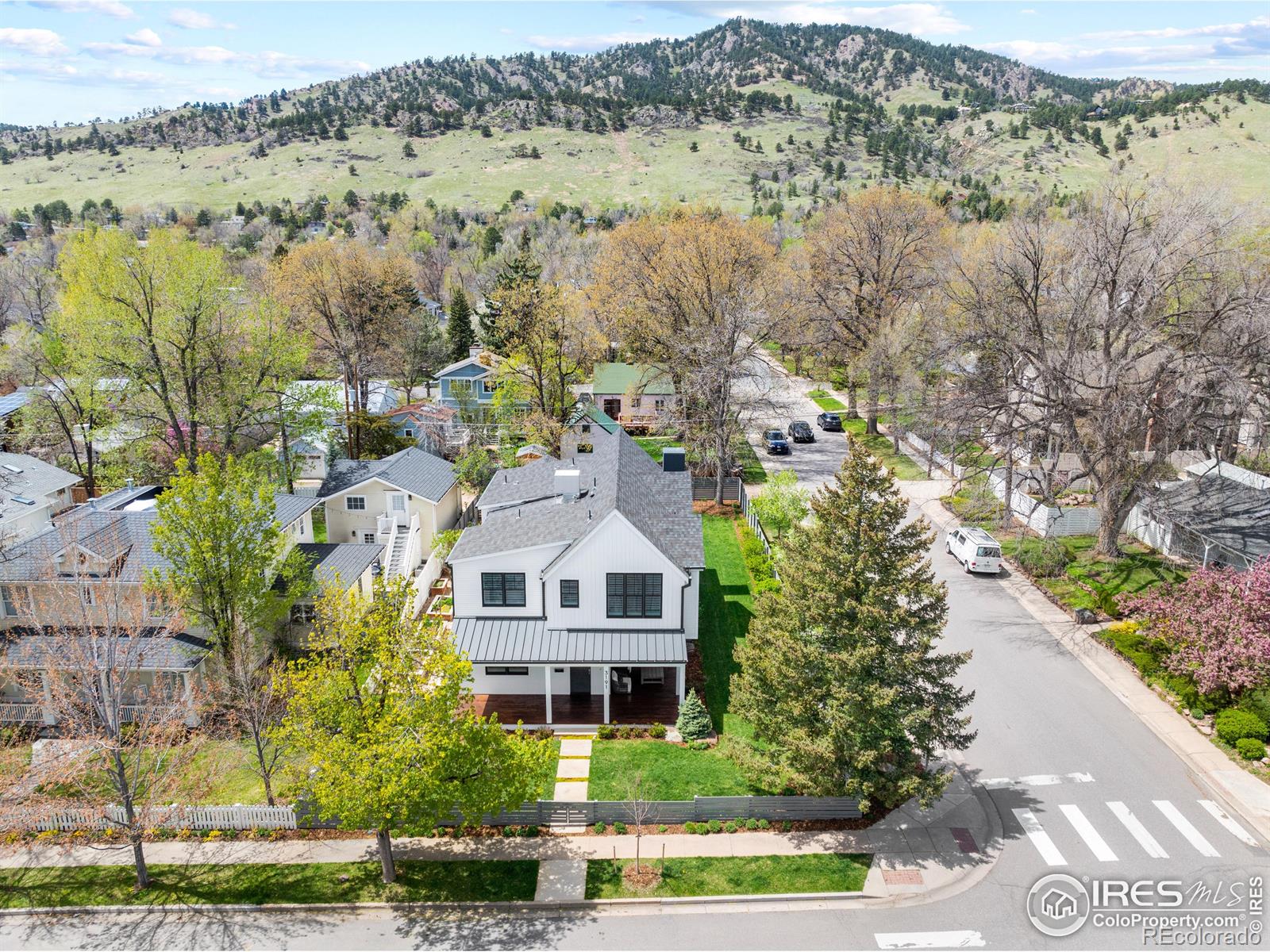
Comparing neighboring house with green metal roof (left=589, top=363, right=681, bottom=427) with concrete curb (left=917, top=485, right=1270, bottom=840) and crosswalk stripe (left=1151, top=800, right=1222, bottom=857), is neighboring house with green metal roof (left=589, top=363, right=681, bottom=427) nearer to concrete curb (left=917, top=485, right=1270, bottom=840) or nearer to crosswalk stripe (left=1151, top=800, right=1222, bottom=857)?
concrete curb (left=917, top=485, right=1270, bottom=840)

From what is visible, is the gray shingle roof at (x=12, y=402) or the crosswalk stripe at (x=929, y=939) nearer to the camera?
the crosswalk stripe at (x=929, y=939)

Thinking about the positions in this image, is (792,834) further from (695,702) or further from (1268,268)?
(1268,268)

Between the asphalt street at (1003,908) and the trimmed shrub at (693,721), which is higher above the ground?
the trimmed shrub at (693,721)

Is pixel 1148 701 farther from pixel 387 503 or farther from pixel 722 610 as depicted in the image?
pixel 387 503

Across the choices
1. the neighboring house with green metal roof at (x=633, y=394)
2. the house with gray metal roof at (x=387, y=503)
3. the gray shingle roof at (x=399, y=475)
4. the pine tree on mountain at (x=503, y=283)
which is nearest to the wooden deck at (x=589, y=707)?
the house with gray metal roof at (x=387, y=503)

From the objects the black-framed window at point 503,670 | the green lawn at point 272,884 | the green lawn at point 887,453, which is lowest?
the green lawn at point 272,884

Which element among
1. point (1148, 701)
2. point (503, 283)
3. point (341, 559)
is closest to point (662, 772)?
point (1148, 701)

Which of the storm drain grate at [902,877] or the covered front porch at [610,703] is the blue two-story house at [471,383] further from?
the storm drain grate at [902,877]
